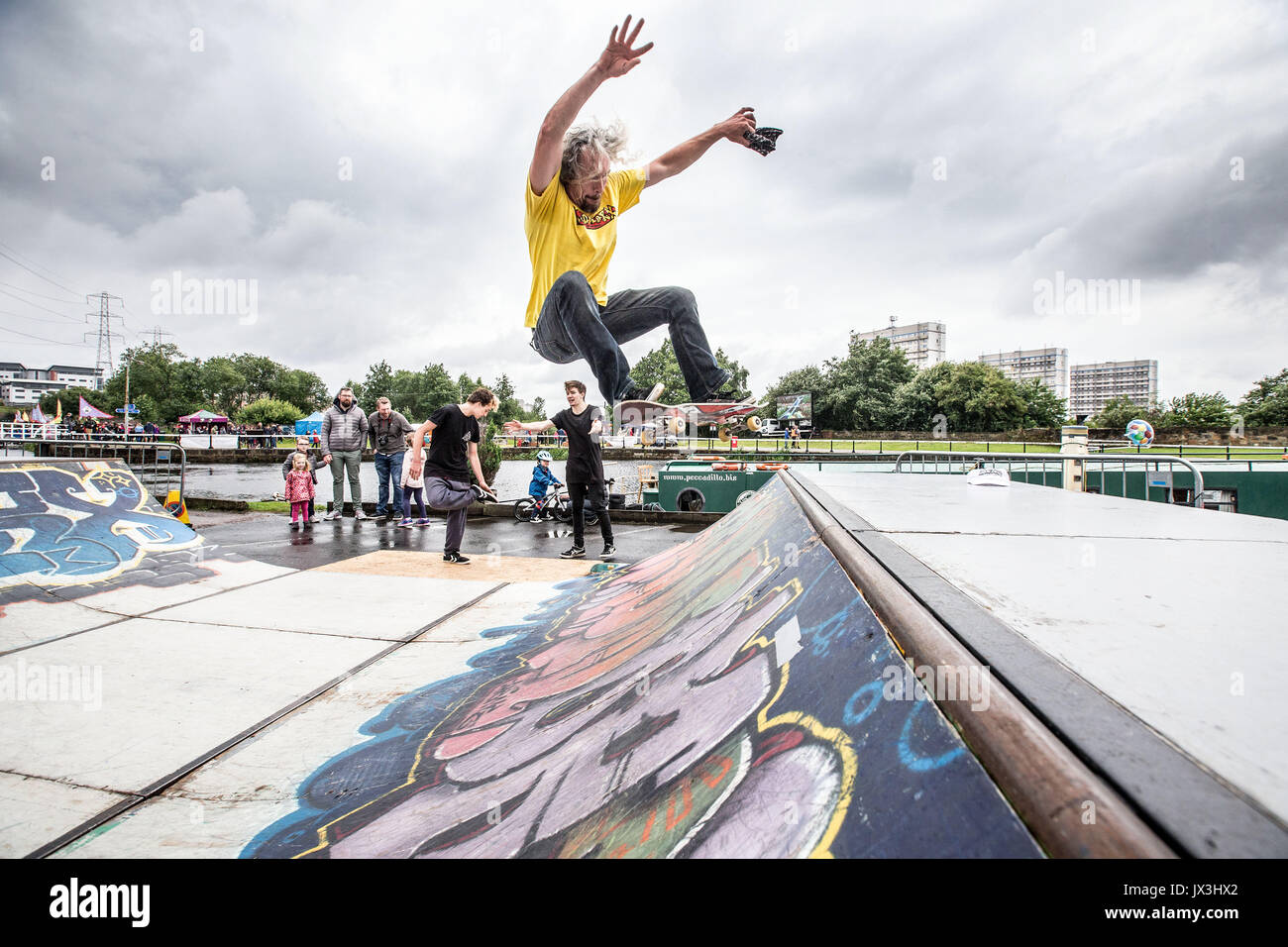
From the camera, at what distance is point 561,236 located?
225 centimetres

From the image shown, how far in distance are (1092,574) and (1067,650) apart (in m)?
0.68

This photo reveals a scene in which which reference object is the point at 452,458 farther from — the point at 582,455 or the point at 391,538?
the point at 391,538

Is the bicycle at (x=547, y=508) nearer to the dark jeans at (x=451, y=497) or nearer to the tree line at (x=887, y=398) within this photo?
the dark jeans at (x=451, y=497)

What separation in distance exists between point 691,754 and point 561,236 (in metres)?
1.85

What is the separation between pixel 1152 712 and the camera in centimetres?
77

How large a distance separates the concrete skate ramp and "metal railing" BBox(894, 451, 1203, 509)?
3.80m

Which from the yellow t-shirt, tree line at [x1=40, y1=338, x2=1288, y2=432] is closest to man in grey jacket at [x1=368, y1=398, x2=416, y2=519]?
the yellow t-shirt

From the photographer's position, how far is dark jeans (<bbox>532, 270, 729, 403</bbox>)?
220 cm

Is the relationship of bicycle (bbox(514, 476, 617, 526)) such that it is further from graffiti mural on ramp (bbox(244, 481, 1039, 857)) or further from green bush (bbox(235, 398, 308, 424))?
green bush (bbox(235, 398, 308, 424))

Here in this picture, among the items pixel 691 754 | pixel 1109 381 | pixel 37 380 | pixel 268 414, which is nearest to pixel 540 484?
pixel 691 754

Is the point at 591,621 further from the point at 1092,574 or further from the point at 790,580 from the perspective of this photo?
the point at 1092,574

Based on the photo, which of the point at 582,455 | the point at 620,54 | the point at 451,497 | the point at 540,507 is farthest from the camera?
the point at 540,507
